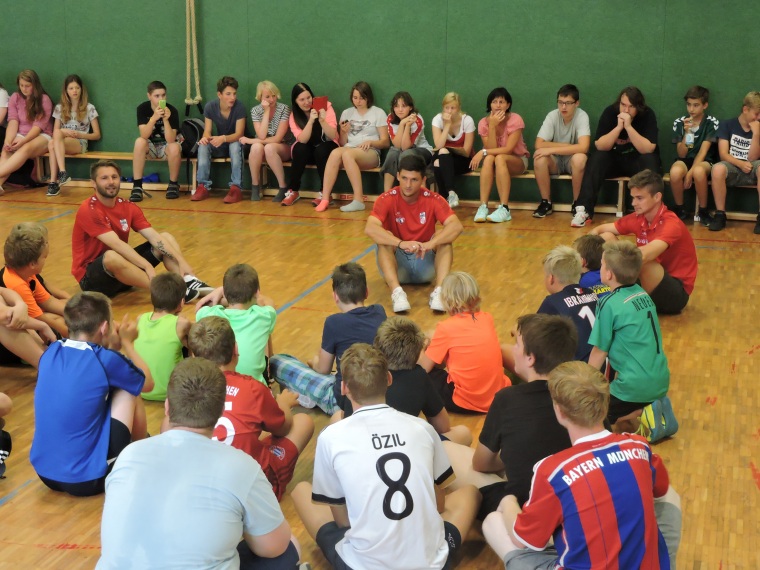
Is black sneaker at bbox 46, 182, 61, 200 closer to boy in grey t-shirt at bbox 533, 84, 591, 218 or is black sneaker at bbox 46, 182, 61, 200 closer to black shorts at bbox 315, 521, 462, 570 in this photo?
boy in grey t-shirt at bbox 533, 84, 591, 218

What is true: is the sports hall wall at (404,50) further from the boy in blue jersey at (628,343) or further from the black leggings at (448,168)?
the boy in blue jersey at (628,343)

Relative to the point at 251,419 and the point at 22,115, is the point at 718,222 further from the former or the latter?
the point at 22,115

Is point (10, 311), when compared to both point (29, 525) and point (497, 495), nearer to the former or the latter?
point (29, 525)

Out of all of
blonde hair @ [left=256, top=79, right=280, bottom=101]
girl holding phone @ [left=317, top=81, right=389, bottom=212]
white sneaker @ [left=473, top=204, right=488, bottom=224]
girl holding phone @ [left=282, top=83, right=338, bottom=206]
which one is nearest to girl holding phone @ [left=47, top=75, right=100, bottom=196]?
blonde hair @ [left=256, top=79, right=280, bottom=101]

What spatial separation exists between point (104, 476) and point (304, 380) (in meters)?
1.23

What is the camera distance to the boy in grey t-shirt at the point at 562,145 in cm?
900

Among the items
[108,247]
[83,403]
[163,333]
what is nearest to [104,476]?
[83,403]

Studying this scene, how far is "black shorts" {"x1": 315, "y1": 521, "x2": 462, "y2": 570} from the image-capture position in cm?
290

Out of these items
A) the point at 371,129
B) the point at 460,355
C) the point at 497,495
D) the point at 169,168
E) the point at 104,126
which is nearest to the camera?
the point at 497,495

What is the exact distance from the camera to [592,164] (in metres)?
8.89

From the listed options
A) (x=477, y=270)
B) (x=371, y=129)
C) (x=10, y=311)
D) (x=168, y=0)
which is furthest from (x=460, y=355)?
(x=168, y=0)

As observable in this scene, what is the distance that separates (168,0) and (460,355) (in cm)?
801

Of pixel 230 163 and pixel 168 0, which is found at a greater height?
pixel 168 0

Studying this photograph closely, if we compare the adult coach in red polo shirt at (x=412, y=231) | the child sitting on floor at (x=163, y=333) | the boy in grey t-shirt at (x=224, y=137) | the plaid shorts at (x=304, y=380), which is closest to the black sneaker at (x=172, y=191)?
the boy in grey t-shirt at (x=224, y=137)
